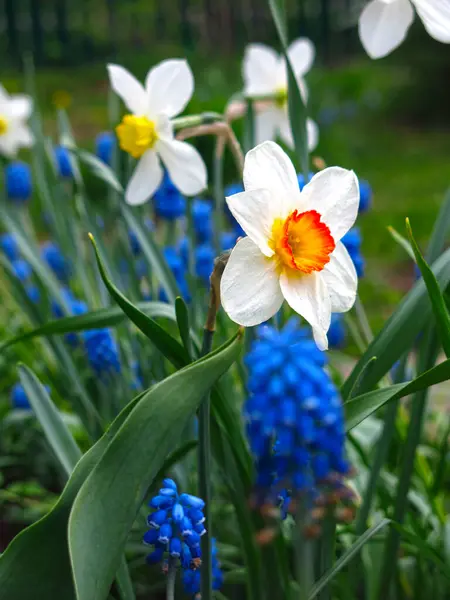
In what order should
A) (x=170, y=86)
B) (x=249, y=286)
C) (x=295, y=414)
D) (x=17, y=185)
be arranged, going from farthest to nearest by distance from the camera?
(x=17, y=185) < (x=170, y=86) < (x=249, y=286) < (x=295, y=414)

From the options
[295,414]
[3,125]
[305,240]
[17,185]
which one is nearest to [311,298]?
[305,240]

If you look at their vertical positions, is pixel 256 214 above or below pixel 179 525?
above

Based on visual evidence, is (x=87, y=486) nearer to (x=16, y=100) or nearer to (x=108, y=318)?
(x=108, y=318)

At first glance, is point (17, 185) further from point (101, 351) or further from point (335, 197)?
point (335, 197)

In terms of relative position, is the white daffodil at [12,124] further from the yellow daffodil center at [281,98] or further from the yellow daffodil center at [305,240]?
the yellow daffodil center at [305,240]

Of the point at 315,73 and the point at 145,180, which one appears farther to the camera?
the point at 315,73

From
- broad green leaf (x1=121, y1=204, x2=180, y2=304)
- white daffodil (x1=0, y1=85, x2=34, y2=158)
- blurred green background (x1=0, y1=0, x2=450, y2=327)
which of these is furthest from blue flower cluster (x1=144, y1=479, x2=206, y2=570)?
blurred green background (x1=0, y1=0, x2=450, y2=327)
